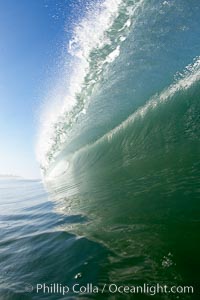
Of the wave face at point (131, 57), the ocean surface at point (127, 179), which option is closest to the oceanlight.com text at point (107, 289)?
the ocean surface at point (127, 179)

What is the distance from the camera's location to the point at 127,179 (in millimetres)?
7016

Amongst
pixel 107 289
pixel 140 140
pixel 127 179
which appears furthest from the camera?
pixel 140 140

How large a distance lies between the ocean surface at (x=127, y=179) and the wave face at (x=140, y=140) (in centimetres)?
2

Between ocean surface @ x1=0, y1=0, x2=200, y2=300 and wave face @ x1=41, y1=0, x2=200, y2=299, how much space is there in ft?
0.08

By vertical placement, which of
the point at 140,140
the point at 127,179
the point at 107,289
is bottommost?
the point at 107,289

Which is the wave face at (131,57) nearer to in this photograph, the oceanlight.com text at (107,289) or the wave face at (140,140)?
the wave face at (140,140)

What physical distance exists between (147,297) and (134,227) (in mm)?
1579

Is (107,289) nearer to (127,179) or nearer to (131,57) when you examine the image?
(127,179)

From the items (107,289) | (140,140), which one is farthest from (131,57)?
(107,289)

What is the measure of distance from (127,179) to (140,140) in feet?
10.7

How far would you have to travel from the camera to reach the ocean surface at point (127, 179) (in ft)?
9.54

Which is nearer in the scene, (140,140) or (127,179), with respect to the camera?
(127,179)

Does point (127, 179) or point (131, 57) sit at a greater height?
point (131, 57)

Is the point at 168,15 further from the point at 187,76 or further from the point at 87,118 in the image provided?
the point at 87,118
